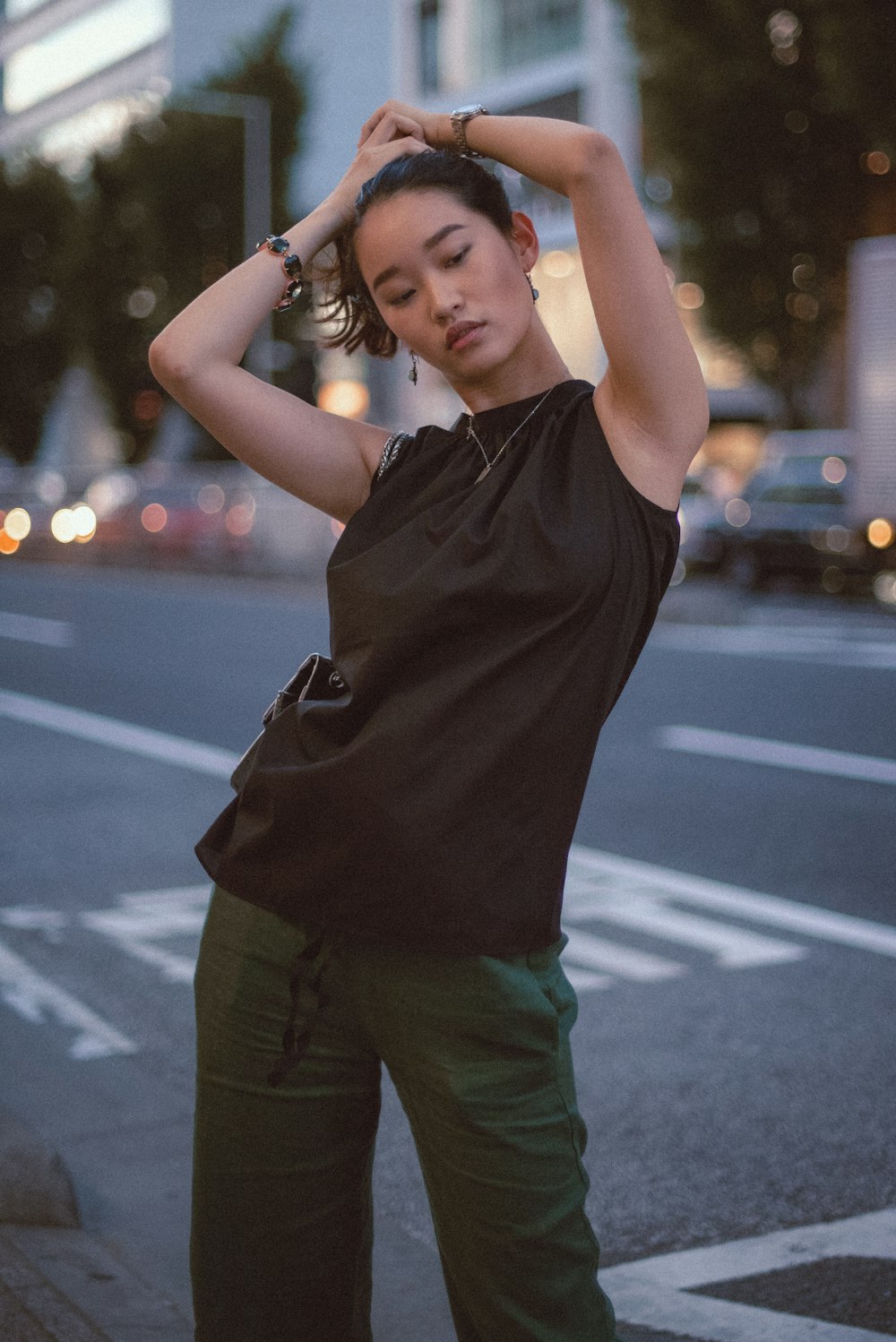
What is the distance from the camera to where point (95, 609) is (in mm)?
19062

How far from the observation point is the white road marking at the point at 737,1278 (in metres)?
2.87

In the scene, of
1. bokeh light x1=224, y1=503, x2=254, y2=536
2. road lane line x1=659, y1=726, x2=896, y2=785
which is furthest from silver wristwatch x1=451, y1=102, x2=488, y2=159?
bokeh light x1=224, y1=503, x2=254, y2=536

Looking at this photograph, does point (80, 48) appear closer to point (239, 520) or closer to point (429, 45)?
point (429, 45)

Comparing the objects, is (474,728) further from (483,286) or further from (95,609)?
(95,609)

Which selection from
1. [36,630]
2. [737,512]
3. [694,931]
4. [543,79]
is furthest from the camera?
[543,79]

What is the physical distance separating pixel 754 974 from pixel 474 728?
140 inches

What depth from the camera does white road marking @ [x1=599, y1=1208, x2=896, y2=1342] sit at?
2.87m

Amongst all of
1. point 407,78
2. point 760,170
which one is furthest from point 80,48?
point 760,170

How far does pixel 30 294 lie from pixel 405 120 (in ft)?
171

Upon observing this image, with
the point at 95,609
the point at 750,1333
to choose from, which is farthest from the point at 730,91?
the point at 750,1333

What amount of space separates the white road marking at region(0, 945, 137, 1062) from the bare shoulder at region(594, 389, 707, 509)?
3.00 metres

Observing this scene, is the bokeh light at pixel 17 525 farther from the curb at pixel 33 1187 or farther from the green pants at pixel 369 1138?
the green pants at pixel 369 1138

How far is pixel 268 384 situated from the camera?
1993 millimetres

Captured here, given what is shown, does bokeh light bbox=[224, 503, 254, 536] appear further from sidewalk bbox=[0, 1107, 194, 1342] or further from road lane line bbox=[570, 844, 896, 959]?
sidewalk bbox=[0, 1107, 194, 1342]
